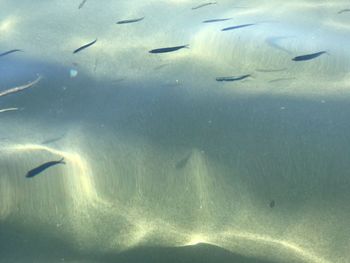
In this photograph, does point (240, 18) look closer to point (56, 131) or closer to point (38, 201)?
point (56, 131)

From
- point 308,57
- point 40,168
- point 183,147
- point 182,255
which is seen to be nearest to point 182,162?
point 183,147

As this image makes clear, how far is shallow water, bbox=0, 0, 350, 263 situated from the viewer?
1.62m

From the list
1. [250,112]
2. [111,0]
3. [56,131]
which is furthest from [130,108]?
[111,0]

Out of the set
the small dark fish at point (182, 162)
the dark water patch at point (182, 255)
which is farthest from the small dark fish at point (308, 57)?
the dark water patch at point (182, 255)

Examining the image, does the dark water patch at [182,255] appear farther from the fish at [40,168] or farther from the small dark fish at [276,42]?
the small dark fish at [276,42]

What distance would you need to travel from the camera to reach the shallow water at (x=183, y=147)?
162 centimetres

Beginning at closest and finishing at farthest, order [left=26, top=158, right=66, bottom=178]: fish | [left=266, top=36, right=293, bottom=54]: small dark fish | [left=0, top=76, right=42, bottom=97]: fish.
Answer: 1. [left=26, top=158, right=66, bottom=178]: fish
2. [left=0, top=76, right=42, bottom=97]: fish
3. [left=266, top=36, right=293, bottom=54]: small dark fish

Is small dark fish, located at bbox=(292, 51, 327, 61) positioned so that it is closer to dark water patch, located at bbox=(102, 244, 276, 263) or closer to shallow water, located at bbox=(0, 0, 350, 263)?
shallow water, located at bbox=(0, 0, 350, 263)

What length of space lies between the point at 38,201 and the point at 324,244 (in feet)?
3.77

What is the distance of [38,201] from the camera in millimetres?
1730

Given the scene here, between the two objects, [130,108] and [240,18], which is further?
[240,18]

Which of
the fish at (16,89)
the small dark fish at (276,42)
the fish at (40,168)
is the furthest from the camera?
the small dark fish at (276,42)

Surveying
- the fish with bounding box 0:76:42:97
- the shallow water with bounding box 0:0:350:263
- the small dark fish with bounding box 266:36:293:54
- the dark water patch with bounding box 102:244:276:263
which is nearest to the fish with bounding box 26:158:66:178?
the shallow water with bounding box 0:0:350:263

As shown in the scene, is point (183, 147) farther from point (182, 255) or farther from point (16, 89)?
point (16, 89)
